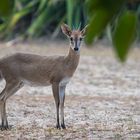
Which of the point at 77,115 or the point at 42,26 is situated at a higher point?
the point at 42,26

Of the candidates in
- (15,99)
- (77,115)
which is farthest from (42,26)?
(77,115)

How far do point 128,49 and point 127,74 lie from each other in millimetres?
12423

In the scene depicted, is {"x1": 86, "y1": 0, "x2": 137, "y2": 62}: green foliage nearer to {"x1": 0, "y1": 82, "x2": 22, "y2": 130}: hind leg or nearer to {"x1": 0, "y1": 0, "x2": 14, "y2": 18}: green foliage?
{"x1": 0, "y1": 0, "x2": 14, "y2": 18}: green foliage

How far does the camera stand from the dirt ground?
6.32 metres

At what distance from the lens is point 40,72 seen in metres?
6.86

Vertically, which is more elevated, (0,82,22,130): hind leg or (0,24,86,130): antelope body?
(0,24,86,130): antelope body

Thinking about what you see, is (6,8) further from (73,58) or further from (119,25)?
(73,58)

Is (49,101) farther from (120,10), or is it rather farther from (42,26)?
(42,26)

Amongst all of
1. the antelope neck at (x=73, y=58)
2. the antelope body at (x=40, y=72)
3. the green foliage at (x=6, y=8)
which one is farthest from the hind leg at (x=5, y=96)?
the green foliage at (x=6, y=8)

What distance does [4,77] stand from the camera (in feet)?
21.7

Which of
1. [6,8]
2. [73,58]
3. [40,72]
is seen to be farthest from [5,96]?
[6,8]

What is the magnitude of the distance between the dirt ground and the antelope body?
385 mm

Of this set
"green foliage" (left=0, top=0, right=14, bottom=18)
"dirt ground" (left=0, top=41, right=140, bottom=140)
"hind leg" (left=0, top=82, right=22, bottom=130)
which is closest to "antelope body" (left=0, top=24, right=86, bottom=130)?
"hind leg" (left=0, top=82, right=22, bottom=130)

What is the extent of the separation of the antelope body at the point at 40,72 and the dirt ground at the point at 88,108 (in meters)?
0.39
